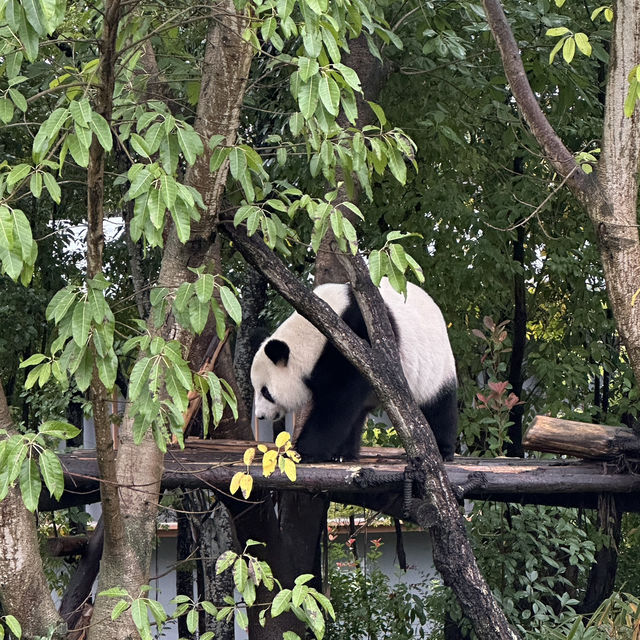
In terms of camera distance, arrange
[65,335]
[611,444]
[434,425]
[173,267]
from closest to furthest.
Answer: [65,335]
[173,267]
[611,444]
[434,425]

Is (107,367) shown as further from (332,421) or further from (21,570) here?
(332,421)

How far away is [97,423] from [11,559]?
65cm

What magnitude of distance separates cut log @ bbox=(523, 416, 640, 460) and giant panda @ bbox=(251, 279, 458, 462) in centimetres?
91

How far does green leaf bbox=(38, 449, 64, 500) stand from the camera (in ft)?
8.84

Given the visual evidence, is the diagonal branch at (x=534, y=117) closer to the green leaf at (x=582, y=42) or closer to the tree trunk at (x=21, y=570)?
the green leaf at (x=582, y=42)

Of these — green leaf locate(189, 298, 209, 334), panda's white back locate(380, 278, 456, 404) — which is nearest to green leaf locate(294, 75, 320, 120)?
green leaf locate(189, 298, 209, 334)

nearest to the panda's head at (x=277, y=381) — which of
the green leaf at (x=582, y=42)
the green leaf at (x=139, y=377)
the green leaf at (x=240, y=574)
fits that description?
the green leaf at (x=240, y=574)

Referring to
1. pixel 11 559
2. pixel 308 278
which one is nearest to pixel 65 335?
pixel 11 559

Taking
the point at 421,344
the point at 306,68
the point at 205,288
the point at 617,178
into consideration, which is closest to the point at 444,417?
the point at 421,344

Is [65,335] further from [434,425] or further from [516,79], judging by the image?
[434,425]

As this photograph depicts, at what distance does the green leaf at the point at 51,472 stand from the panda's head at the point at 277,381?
2.64m

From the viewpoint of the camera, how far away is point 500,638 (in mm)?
4133

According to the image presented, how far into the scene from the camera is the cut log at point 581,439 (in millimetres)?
4757

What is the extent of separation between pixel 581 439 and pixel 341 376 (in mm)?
1408
